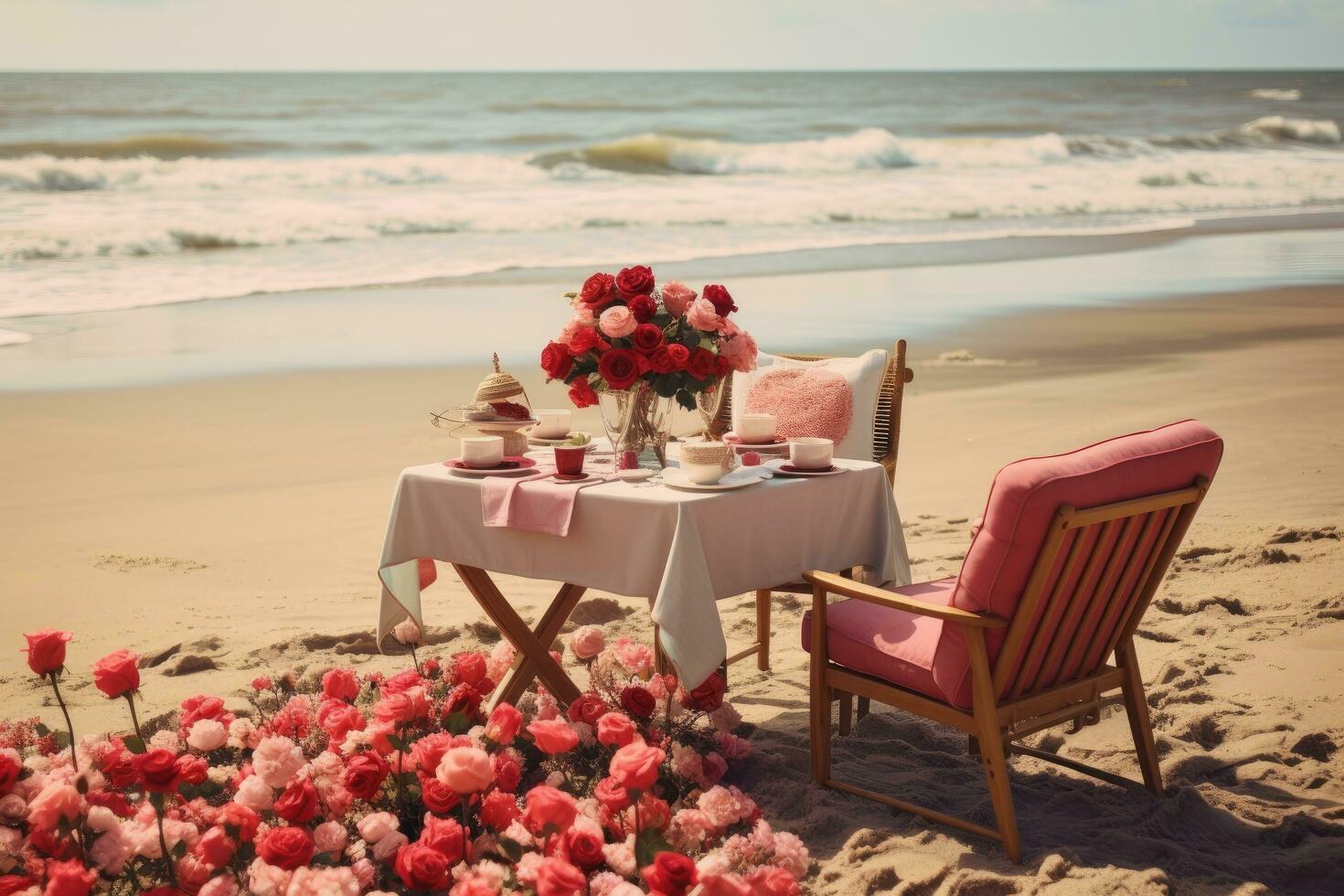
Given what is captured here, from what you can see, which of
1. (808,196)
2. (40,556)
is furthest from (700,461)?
(808,196)

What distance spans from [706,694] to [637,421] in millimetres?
840

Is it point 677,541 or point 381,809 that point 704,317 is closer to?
point 677,541

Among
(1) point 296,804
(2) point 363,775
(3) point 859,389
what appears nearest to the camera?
(1) point 296,804

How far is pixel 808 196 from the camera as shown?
69.3ft

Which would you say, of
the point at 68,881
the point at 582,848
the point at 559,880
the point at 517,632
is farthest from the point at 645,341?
the point at 68,881

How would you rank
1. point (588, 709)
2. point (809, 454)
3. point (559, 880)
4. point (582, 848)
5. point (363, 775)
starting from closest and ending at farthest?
point (559, 880) < point (582, 848) < point (363, 775) < point (588, 709) < point (809, 454)

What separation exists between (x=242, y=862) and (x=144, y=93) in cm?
3161

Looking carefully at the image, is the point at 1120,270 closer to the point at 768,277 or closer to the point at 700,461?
the point at 768,277

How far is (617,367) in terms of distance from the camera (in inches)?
143

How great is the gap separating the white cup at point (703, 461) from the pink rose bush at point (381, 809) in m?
0.48

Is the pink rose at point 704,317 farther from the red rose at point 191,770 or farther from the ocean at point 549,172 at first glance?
the ocean at point 549,172

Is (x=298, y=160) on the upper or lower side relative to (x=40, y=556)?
upper

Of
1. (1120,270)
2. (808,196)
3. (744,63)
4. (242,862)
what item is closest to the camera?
(242,862)

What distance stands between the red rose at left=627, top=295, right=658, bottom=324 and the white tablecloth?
0.45m
